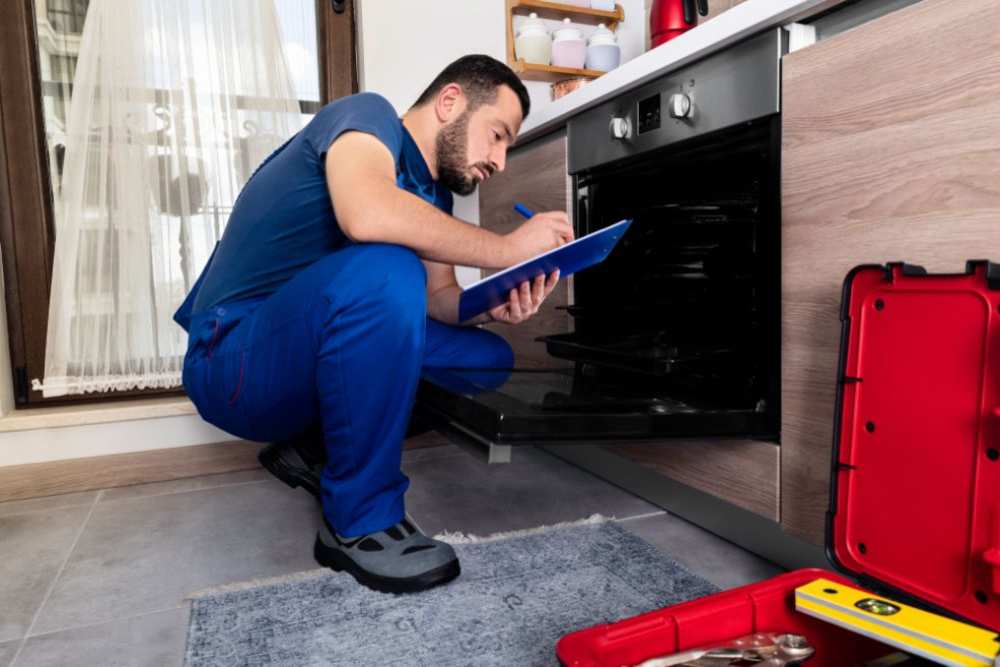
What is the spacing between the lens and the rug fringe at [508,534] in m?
1.26

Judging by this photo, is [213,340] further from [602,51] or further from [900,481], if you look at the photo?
[602,51]

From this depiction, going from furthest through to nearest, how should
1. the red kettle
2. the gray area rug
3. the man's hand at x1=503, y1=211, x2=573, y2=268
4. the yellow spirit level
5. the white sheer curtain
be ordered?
the white sheer curtain
the red kettle
the man's hand at x1=503, y1=211, x2=573, y2=268
the gray area rug
the yellow spirit level

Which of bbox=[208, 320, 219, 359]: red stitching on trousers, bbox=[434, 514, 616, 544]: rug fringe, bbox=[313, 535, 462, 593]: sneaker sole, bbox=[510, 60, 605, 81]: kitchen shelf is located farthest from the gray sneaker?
bbox=[510, 60, 605, 81]: kitchen shelf

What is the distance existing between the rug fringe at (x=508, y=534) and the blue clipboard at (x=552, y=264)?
0.43m

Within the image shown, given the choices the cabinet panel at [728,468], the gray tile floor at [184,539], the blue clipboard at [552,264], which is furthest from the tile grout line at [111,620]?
the cabinet panel at [728,468]

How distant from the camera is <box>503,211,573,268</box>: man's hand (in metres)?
1.13

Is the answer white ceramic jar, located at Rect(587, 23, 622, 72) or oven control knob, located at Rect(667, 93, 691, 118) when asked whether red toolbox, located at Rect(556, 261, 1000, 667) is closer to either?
oven control knob, located at Rect(667, 93, 691, 118)

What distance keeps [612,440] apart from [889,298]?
0.38 metres

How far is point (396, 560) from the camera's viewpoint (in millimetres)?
1070

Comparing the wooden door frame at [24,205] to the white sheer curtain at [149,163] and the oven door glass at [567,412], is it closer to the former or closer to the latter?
the white sheer curtain at [149,163]

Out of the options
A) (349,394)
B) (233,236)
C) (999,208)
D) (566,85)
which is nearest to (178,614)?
(349,394)

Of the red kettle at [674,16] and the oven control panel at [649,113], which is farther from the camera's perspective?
the red kettle at [674,16]

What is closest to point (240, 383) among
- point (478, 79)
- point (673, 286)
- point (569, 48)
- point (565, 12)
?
point (478, 79)

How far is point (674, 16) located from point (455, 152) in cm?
63
